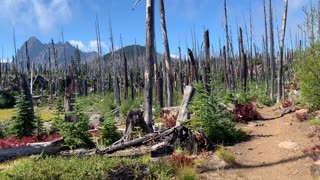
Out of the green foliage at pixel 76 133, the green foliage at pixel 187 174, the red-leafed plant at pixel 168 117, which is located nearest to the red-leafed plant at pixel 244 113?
the red-leafed plant at pixel 168 117

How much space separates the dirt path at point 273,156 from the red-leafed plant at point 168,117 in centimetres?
339

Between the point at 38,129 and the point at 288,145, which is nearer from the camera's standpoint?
the point at 288,145

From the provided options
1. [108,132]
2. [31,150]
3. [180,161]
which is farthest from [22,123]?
[180,161]

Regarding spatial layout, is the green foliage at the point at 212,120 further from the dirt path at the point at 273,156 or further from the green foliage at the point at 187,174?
the green foliage at the point at 187,174

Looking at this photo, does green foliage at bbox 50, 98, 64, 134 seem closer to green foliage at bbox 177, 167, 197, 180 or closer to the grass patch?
the grass patch

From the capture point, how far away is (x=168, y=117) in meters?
18.3

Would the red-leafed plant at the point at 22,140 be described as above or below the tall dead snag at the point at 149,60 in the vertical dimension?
below

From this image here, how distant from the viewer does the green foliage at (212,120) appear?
11961 millimetres

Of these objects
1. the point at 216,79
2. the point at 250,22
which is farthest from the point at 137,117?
the point at 250,22

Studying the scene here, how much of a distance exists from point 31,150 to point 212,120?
5976 mm

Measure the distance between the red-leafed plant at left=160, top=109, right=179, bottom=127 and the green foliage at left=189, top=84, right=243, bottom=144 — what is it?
3321 mm

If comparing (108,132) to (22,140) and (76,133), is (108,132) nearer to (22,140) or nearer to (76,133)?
(76,133)

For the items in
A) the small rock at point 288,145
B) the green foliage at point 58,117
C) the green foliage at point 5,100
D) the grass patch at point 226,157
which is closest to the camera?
the grass patch at point 226,157

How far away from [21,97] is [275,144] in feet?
39.7
